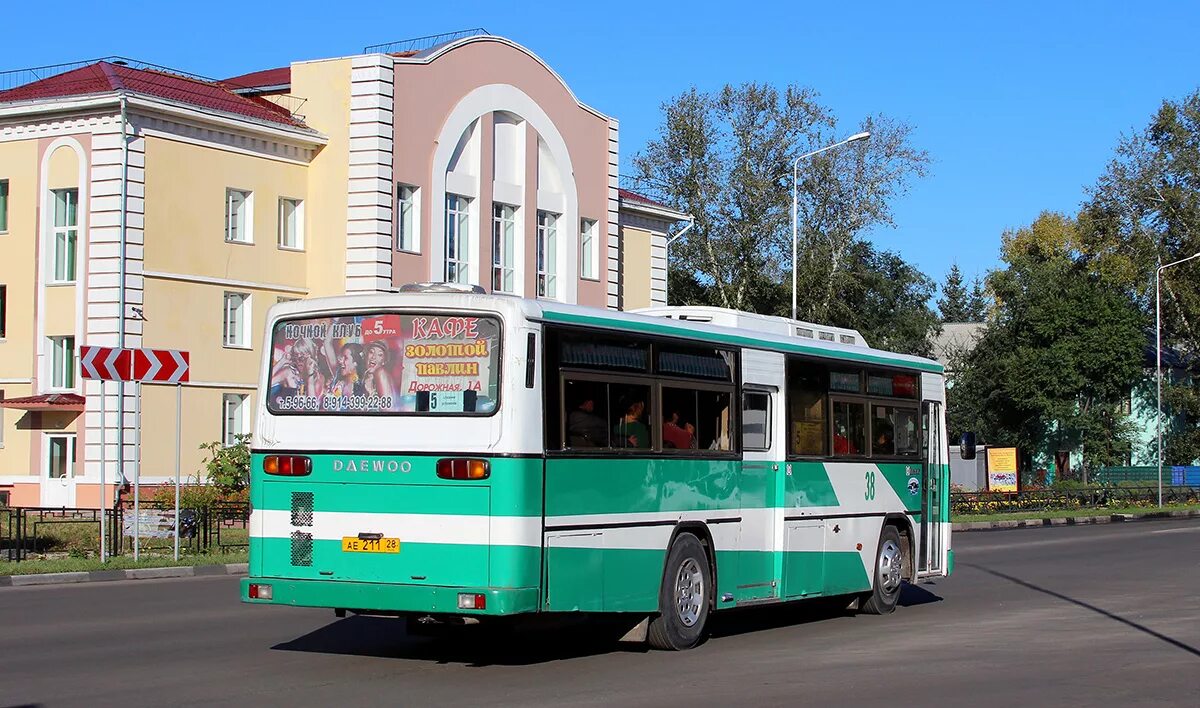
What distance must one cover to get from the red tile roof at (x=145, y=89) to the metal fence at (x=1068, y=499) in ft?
76.9

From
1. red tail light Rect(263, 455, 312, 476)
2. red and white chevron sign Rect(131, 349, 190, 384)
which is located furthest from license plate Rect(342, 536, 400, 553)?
red and white chevron sign Rect(131, 349, 190, 384)

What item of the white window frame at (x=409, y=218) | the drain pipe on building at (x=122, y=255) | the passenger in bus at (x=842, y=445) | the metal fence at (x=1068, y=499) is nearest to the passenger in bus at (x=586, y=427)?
the passenger in bus at (x=842, y=445)

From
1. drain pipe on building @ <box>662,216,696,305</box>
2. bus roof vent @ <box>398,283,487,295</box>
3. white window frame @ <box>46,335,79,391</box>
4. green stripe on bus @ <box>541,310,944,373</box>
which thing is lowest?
green stripe on bus @ <box>541,310,944,373</box>

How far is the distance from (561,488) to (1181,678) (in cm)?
491

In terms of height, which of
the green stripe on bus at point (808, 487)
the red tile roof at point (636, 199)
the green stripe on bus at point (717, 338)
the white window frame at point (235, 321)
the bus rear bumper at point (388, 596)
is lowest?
the bus rear bumper at point (388, 596)

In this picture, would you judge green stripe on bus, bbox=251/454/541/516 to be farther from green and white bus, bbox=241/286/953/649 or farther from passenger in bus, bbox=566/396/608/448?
passenger in bus, bbox=566/396/608/448

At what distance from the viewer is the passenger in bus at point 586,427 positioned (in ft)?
41.2

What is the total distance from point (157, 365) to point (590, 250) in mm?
31372

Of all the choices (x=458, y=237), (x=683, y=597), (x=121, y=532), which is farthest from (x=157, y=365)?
(x=458, y=237)

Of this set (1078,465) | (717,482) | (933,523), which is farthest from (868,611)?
(1078,465)

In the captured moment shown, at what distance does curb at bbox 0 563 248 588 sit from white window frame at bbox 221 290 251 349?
20.0 metres

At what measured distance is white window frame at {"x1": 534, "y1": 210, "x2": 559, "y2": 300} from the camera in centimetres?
5156

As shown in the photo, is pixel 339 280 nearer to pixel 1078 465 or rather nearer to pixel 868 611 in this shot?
pixel 868 611

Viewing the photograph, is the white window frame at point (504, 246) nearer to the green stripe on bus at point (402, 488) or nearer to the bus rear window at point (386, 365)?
the bus rear window at point (386, 365)
